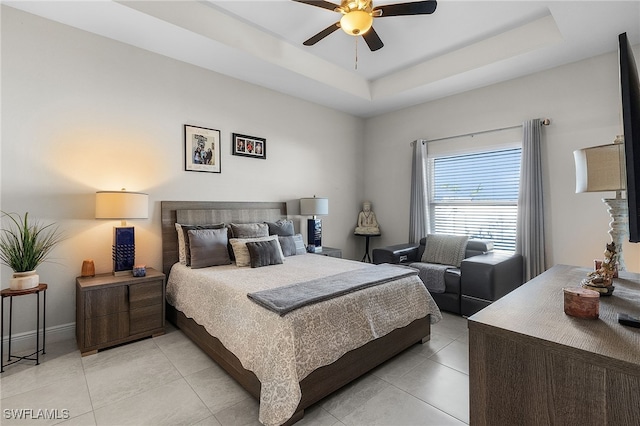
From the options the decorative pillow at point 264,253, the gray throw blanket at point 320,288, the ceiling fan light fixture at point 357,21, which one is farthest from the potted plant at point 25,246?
the ceiling fan light fixture at point 357,21

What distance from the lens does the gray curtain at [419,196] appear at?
179 inches

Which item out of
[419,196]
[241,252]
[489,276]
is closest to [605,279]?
[489,276]

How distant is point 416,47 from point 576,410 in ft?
12.2

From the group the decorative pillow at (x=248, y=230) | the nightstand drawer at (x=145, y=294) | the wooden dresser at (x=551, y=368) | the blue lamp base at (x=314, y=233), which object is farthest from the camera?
the blue lamp base at (x=314, y=233)

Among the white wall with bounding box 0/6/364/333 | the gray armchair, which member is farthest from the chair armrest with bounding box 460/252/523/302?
the white wall with bounding box 0/6/364/333

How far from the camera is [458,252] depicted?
3.83 metres

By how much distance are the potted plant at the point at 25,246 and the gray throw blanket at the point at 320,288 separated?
1851 mm

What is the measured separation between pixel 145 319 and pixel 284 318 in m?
1.81

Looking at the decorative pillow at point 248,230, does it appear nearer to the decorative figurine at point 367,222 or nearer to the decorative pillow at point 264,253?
the decorative pillow at point 264,253

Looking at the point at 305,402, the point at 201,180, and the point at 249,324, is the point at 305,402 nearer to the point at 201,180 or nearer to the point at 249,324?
the point at 249,324

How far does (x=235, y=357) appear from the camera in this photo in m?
2.05

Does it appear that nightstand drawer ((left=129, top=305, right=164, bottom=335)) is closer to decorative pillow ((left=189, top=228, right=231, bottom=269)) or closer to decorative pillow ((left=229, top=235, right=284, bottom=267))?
decorative pillow ((left=189, top=228, right=231, bottom=269))

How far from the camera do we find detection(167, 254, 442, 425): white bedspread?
1647mm

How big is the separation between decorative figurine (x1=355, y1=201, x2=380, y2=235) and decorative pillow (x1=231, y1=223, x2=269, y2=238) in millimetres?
2062
